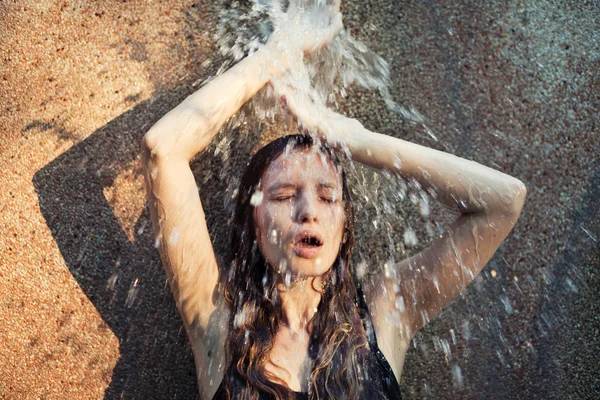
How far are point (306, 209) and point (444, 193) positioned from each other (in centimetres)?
38

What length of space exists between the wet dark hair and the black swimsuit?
20mm

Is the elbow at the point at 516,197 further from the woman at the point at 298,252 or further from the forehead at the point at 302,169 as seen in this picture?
the forehead at the point at 302,169

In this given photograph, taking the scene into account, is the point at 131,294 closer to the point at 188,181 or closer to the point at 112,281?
the point at 112,281

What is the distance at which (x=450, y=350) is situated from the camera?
87.0 inches

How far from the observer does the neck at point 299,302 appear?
1.77 metres

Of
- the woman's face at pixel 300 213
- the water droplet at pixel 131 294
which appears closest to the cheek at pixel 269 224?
the woman's face at pixel 300 213

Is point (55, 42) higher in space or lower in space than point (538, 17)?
higher

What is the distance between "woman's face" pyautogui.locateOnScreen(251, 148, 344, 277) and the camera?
5.35 ft

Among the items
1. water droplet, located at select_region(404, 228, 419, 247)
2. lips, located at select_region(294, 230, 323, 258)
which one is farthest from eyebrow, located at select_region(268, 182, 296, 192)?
water droplet, located at select_region(404, 228, 419, 247)

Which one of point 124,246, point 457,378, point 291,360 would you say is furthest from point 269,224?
point 457,378

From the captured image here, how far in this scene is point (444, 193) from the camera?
1731 millimetres

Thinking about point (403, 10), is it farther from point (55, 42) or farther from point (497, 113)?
point (55, 42)

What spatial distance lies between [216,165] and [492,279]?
999 millimetres

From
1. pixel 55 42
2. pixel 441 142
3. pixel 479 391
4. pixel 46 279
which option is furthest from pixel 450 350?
pixel 55 42
